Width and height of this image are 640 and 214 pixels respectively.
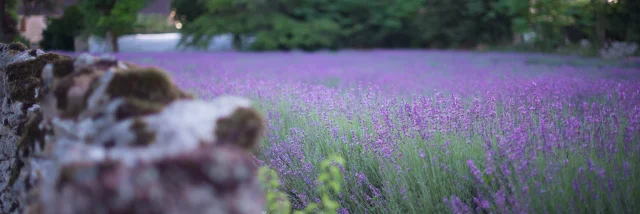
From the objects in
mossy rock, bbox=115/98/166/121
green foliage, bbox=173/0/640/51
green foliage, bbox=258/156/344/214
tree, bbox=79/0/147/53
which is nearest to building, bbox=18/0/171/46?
green foliage, bbox=173/0/640/51

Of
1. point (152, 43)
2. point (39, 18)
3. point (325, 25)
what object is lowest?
point (152, 43)

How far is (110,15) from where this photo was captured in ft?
60.1

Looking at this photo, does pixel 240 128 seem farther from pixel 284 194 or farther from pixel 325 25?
pixel 325 25

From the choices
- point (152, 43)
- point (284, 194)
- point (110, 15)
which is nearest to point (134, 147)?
point (284, 194)

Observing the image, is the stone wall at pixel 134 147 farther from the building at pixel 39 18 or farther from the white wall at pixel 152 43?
the building at pixel 39 18

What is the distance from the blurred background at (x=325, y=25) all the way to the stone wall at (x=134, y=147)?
16880 millimetres

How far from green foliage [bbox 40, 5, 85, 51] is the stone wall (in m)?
21.8

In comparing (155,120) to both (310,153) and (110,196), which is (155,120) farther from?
(310,153)

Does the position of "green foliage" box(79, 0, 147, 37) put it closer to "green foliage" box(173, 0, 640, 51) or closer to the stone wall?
"green foliage" box(173, 0, 640, 51)

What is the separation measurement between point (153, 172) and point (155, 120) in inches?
7.8

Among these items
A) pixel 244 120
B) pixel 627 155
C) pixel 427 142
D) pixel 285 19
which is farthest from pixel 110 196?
pixel 285 19

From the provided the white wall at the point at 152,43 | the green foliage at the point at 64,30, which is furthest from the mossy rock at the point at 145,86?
the green foliage at the point at 64,30

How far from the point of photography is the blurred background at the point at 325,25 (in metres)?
17.5

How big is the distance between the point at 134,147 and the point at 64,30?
2297 centimetres
